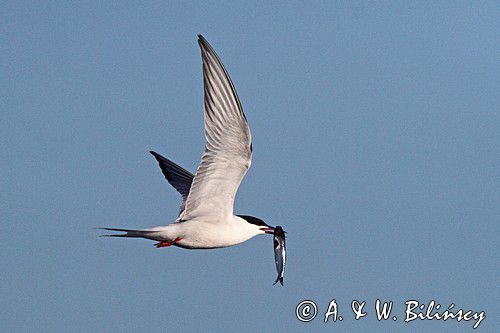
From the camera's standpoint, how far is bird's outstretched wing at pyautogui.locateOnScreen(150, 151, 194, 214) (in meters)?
16.0

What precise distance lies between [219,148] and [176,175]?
4.39 m

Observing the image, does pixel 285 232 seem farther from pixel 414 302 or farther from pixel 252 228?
pixel 414 302

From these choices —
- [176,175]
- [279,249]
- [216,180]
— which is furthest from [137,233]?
[176,175]

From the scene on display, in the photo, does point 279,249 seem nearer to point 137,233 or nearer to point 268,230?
point 268,230

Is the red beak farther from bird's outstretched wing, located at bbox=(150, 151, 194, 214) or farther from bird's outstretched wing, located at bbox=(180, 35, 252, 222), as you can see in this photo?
bird's outstretched wing, located at bbox=(150, 151, 194, 214)

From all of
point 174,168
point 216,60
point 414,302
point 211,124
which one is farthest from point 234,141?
point 414,302

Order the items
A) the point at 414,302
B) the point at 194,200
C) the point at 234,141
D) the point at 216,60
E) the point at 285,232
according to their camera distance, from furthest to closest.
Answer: the point at 414,302 → the point at 285,232 → the point at 194,200 → the point at 234,141 → the point at 216,60

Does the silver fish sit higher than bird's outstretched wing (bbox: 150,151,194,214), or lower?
lower

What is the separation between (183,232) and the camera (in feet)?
42.7

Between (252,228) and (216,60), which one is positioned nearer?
(216,60)

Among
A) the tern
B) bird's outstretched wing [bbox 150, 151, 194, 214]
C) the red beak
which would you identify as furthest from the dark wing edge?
the tern

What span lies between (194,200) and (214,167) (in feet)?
2.48

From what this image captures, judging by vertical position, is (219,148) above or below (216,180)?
above

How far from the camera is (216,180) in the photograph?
12.5 meters
